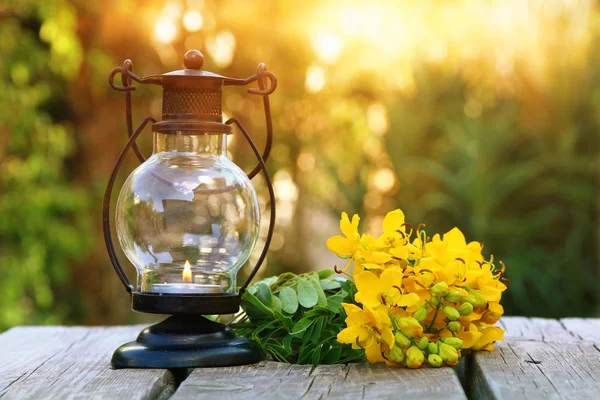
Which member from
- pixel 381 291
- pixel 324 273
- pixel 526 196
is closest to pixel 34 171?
pixel 526 196

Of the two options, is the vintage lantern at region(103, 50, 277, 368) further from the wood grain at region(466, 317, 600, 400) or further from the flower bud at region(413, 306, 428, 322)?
the wood grain at region(466, 317, 600, 400)

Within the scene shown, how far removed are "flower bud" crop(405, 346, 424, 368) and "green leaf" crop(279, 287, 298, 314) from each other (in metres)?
0.26

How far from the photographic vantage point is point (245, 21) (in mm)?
5078

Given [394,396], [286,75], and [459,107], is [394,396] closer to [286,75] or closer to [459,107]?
[459,107]

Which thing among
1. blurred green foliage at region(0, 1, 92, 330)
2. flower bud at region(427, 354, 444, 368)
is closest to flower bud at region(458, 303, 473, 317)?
flower bud at region(427, 354, 444, 368)

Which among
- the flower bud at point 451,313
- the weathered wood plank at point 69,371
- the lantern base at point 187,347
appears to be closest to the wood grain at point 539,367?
the flower bud at point 451,313

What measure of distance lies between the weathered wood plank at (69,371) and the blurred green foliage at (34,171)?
2.81 m

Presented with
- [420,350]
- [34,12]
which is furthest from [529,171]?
[34,12]

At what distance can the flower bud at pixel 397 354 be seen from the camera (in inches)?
53.9

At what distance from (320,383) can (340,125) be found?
4170 millimetres

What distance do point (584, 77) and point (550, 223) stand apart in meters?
0.87

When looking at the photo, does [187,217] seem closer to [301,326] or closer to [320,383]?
[301,326]

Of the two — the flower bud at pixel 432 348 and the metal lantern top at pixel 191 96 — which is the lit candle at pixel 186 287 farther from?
the flower bud at pixel 432 348

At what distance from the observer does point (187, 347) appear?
1.44 meters
